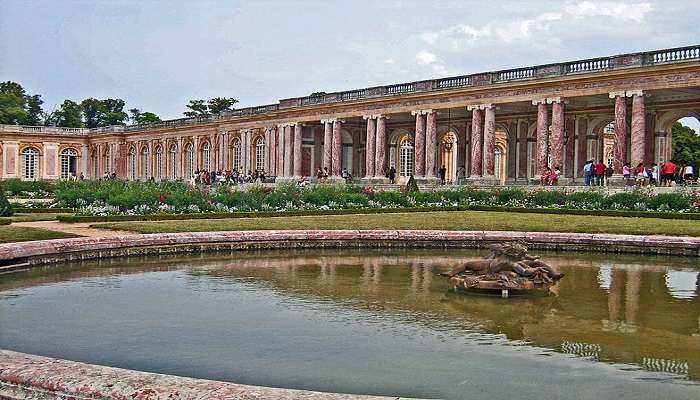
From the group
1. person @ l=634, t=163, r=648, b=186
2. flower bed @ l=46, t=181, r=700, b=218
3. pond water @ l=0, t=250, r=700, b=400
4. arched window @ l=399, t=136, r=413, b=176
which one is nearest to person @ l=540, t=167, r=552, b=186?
person @ l=634, t=163, r=648, b=186

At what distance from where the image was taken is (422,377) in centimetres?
618

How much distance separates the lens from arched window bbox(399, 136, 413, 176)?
57356 mm

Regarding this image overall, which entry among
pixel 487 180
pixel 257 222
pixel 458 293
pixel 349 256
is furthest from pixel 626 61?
pixel 458 293

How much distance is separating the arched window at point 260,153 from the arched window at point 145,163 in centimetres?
1974

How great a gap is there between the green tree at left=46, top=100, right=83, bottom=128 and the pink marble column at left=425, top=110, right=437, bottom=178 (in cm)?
7423

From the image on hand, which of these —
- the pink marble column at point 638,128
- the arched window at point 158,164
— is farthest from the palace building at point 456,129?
the arched window at point 158,164

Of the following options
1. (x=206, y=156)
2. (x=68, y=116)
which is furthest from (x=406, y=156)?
(x=68, y=116)

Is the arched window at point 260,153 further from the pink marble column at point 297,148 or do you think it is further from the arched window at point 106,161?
Answer: the arched window at point 106,161

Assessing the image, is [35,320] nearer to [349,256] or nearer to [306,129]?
[349,256]

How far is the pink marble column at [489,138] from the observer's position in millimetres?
40531

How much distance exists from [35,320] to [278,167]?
48.3 m

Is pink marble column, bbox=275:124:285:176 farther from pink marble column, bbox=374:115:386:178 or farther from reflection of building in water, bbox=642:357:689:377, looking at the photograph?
reflection of building in water, bbox=642:357:689:377

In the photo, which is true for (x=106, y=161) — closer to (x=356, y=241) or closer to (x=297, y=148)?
(x=297, y=148)

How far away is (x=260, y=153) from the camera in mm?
59875
